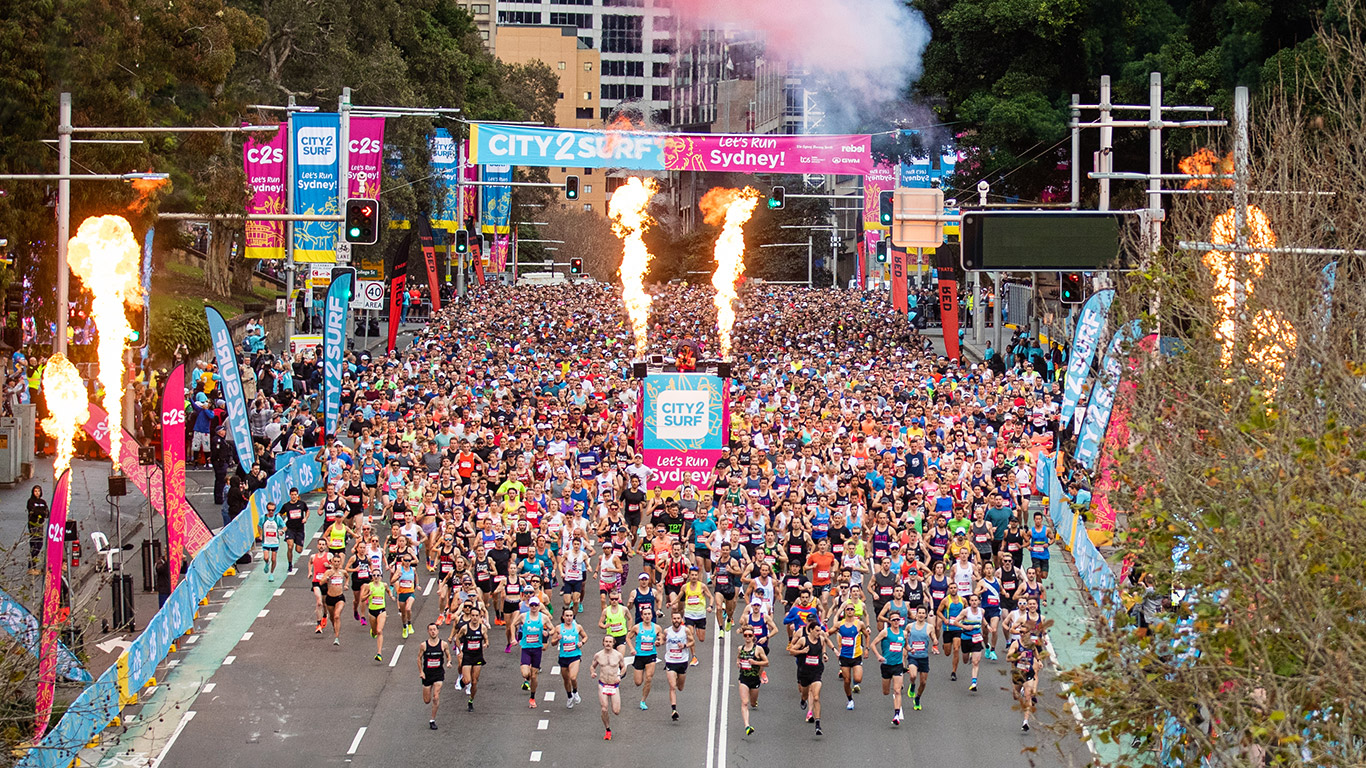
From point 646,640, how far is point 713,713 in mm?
1088

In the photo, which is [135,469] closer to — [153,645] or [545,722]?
[153,645]

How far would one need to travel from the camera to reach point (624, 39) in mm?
164250

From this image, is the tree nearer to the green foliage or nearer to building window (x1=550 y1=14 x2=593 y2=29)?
the green foliage

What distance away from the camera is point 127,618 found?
20.2 m

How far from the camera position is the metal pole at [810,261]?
101 meters

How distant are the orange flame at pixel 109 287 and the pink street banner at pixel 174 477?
262cm

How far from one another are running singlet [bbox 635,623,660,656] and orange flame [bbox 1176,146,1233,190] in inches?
338

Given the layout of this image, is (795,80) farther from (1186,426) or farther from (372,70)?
(1186,426)

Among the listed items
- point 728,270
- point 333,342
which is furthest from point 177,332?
point 728,270

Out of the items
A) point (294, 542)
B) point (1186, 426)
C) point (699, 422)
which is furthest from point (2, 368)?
point (1186, 426)

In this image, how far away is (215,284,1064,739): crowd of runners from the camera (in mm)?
18391

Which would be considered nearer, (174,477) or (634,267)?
(174,477)

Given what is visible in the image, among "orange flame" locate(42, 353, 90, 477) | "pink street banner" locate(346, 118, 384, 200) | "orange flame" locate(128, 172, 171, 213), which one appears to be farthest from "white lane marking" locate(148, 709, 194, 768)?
"pink street banner" locate(346, 118, 384, 200)

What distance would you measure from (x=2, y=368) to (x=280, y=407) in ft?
20.8
